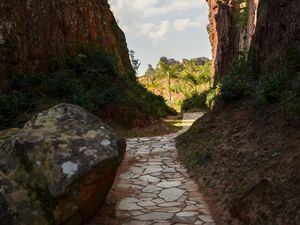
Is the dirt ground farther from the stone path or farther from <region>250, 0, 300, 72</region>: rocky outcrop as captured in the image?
<region>250, 0, 300, 72</region>: rocky outcrop

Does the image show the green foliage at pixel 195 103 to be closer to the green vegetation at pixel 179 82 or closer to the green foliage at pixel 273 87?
the green vegetation at pixel 179 82

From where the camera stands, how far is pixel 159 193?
776 centimetres

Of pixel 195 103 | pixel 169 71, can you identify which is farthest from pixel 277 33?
pixel 169 71

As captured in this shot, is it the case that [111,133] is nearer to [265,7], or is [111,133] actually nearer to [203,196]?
[203,196]

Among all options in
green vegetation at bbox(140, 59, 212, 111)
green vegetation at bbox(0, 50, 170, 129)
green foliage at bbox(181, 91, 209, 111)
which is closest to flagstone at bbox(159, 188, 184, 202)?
green vegetation at bbox(0, 50, 170, 129)

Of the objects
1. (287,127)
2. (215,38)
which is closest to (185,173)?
(287,127)

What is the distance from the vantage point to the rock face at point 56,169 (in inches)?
195

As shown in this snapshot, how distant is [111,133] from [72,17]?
43.7ft

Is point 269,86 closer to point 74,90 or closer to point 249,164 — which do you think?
point 249,164

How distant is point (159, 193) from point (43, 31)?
33.2 feet

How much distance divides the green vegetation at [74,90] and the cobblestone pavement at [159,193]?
11.9ft

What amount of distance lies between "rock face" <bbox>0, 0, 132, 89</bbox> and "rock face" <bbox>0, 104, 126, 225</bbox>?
26.6 feet

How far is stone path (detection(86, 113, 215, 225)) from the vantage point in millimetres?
6312

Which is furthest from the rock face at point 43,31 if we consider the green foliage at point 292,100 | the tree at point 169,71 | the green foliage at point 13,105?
the tree at point 169,71
